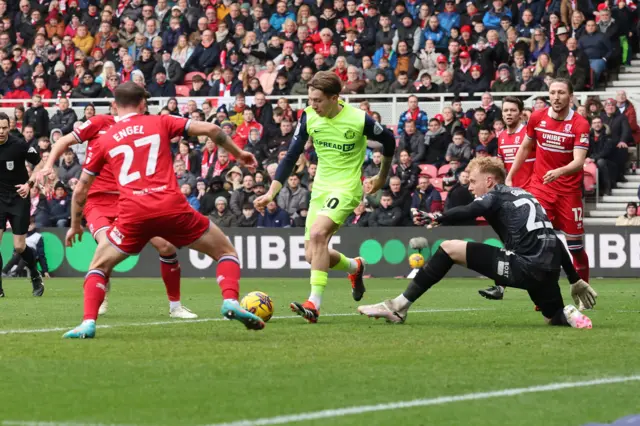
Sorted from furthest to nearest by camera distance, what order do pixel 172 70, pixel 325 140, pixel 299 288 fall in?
pixel 172 70 < pixel 299 288 < pixel 325 140

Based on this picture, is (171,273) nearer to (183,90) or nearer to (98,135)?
(98,135)

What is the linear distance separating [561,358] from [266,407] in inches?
110

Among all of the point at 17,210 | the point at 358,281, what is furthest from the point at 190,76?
the point at 358,281

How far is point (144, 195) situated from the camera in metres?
9.38

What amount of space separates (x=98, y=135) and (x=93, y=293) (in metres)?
2.42

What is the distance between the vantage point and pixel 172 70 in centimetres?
3045

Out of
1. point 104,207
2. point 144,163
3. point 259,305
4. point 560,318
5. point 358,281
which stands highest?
point 144,163

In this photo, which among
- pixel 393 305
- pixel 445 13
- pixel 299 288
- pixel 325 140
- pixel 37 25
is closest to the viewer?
pixel 393 305

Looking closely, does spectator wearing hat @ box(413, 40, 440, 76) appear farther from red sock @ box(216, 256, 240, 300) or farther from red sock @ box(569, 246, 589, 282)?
red sock @ box(216, 256, 240, 300)

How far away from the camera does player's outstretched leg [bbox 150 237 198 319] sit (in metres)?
11.9

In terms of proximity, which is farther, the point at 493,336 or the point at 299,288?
the point at 299,288

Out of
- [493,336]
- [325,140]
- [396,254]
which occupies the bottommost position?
[396,254]

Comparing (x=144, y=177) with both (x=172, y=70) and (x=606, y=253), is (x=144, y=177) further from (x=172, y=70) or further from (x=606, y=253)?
(x=172, y=70)

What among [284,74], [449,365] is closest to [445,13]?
[284,74]
